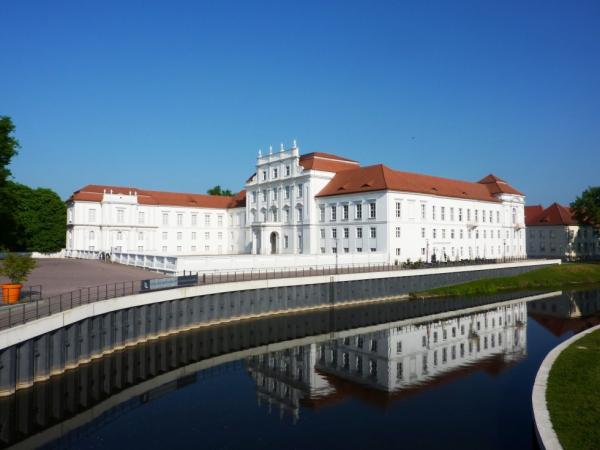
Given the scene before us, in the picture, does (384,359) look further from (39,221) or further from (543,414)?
(39,221)

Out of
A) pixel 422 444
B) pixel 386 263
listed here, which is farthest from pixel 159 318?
pixel 386 263

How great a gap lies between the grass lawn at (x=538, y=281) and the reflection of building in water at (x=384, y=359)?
12.8 metres

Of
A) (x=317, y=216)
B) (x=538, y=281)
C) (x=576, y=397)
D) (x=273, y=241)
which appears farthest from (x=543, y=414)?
(x=273, y=241)

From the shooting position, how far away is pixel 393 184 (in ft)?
189

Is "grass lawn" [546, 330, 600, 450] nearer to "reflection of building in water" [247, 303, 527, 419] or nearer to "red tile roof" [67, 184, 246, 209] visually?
"reflection of building in water" [247, 303, 527, 419]

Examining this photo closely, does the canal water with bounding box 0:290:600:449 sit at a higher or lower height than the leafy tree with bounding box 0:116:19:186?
lower

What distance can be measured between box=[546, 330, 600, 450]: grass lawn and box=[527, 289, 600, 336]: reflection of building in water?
46.4 feet

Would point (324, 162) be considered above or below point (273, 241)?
above

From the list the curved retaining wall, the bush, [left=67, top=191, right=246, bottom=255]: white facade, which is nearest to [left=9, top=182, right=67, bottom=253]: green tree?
[left=67, top=191, right=246, bottom=255]: white facade

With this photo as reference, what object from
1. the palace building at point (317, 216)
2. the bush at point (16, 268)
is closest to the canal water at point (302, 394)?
the bush at point (16, 268)

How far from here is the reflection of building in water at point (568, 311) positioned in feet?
122

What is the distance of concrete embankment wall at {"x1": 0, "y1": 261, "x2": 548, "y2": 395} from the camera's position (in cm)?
1958

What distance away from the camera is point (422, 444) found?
16453mm

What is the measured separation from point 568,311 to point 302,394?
1286 inches
